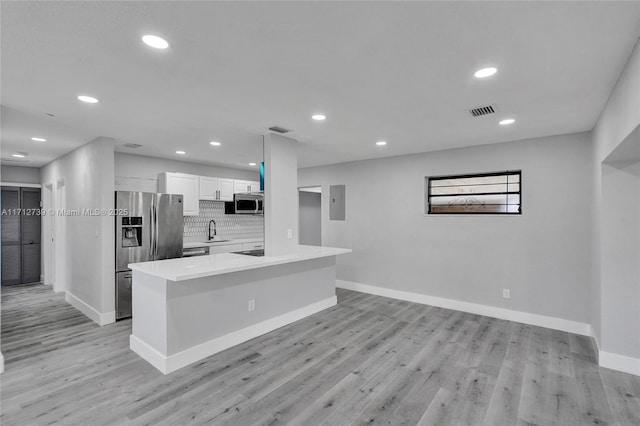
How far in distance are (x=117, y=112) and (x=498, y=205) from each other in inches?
196

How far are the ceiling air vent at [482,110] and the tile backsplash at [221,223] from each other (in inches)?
205

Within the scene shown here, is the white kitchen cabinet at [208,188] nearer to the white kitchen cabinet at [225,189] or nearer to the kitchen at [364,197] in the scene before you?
the white kitchen cabinet at [225,189]

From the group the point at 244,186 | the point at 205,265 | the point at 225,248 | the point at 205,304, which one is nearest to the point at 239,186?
the point at 244,186

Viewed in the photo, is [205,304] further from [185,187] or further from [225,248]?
[185,187]

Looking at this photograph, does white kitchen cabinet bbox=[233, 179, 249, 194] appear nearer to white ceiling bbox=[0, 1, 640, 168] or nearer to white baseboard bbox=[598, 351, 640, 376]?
white ceiling bbox=[0, 1, 640, 168]

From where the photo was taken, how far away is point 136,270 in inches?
127

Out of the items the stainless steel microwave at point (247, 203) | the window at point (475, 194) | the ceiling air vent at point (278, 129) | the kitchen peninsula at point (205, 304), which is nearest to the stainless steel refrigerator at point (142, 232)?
the kitchen peninsula at point (205, 304)

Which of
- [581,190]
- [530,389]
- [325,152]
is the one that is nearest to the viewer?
[530,389]

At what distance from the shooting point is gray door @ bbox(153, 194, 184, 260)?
477 cm

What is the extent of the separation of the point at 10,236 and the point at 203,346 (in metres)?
6.16

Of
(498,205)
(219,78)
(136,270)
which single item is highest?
(219,78)

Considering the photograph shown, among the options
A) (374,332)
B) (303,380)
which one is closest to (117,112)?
(303,380)

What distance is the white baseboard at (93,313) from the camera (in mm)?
4098

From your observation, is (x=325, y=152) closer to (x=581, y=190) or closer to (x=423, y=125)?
(x=423, y=125)
